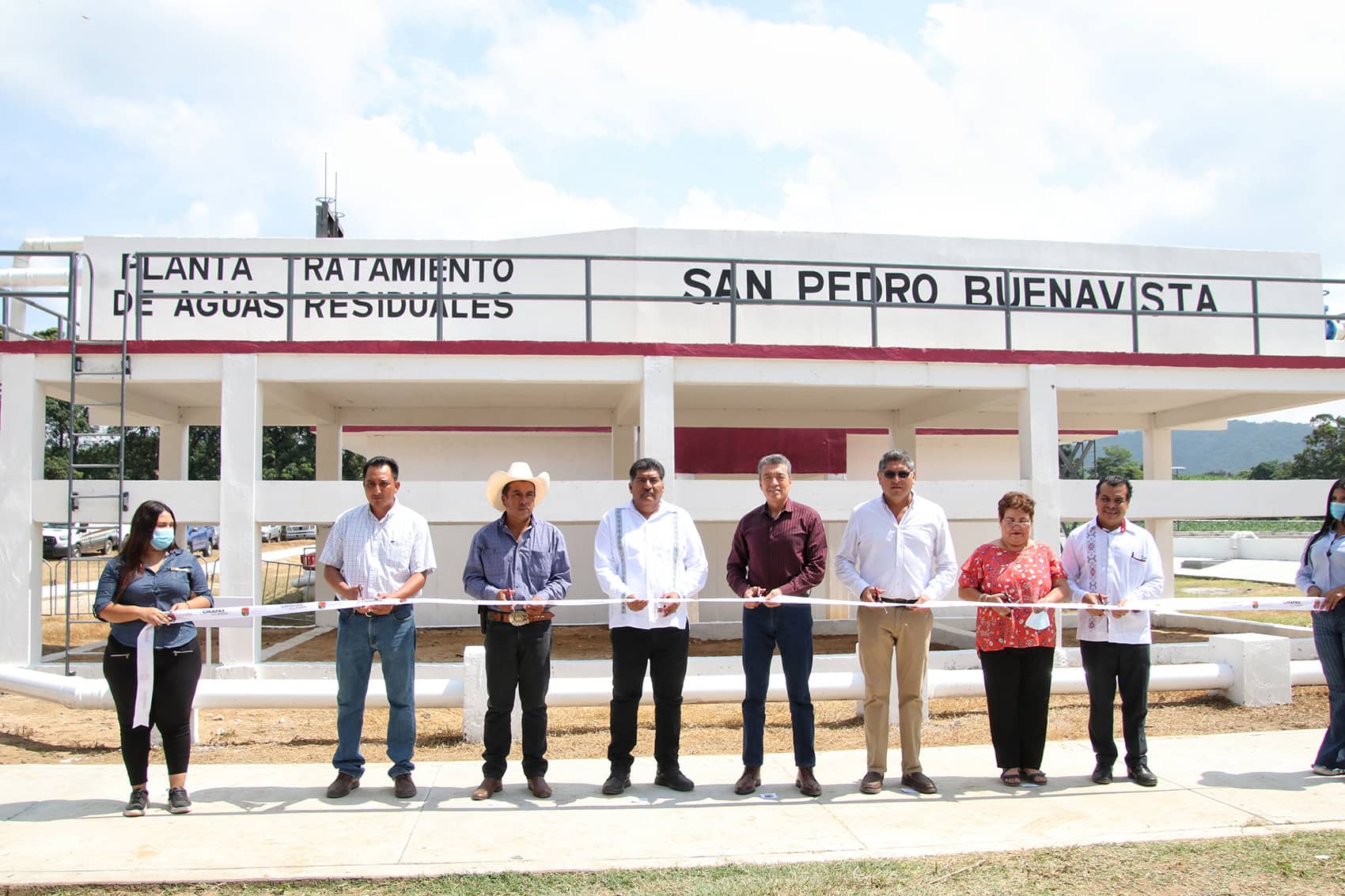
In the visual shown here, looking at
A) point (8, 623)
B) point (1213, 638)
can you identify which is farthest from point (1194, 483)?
point (8, 623)

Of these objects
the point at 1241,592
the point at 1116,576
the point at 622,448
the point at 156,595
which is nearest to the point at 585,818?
the point at 156,595

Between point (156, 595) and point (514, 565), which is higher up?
point (514, 565)

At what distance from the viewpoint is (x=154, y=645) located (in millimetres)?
4910

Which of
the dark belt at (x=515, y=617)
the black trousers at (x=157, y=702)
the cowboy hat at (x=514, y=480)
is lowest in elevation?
the black trousers at (x=157, y=702)

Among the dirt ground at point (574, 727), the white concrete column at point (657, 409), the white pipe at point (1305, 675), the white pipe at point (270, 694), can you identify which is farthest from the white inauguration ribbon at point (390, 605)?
the white concrete column at point (657, 409)

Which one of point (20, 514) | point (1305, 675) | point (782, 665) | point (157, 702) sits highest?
point (20, 514)

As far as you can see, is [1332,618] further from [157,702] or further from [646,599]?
[157,702]

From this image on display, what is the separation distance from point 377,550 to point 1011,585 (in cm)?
345

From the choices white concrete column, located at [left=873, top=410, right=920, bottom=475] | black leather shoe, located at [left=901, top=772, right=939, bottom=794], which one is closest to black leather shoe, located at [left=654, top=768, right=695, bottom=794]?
black leather shoe, located at [left=901, top=772, right=939, bottom=794]

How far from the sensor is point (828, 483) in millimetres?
10445

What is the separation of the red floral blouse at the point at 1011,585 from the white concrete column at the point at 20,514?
852 centimetres

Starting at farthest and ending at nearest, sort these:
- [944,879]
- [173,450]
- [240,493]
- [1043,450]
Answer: [173,450] → [1043,450] → [240,493] → [944,879]

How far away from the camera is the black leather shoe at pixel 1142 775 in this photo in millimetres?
5441

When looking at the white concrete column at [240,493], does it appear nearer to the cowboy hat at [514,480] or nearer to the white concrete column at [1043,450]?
the cowboy hat at [514,480]
